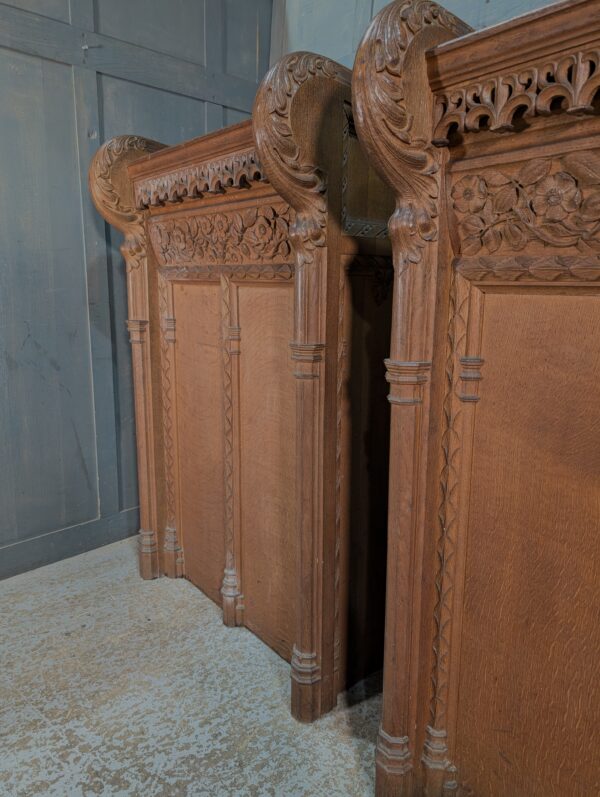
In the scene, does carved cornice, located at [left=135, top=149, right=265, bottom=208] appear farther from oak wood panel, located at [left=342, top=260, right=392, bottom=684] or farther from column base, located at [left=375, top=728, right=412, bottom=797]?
column base, located at [left=375, top=728, right=412, bottom=797]

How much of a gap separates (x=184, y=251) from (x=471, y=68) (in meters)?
1.31

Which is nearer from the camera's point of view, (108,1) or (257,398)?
(257,398)

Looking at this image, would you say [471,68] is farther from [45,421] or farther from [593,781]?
[45,421]

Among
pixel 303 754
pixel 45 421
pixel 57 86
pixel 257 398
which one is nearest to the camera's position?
pixel 303 754

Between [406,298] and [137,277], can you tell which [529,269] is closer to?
[406,298]

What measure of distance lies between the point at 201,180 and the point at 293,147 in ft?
1.83

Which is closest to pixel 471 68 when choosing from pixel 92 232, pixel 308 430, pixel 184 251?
pixel 308 430

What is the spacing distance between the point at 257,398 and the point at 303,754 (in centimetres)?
103

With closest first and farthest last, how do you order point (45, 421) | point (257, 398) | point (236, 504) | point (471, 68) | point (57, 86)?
point (471, 68)
point (257, 398)
point (236, 504)
point (57, 86)
point (45, 421)

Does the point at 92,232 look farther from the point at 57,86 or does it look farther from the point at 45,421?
the point at 45,421

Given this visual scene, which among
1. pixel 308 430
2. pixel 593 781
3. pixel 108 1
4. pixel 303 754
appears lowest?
pixel 303 754

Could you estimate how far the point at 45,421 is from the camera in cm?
256

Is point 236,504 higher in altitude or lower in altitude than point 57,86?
lower

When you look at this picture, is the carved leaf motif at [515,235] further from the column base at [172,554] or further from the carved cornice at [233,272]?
the column base at [172,554]
